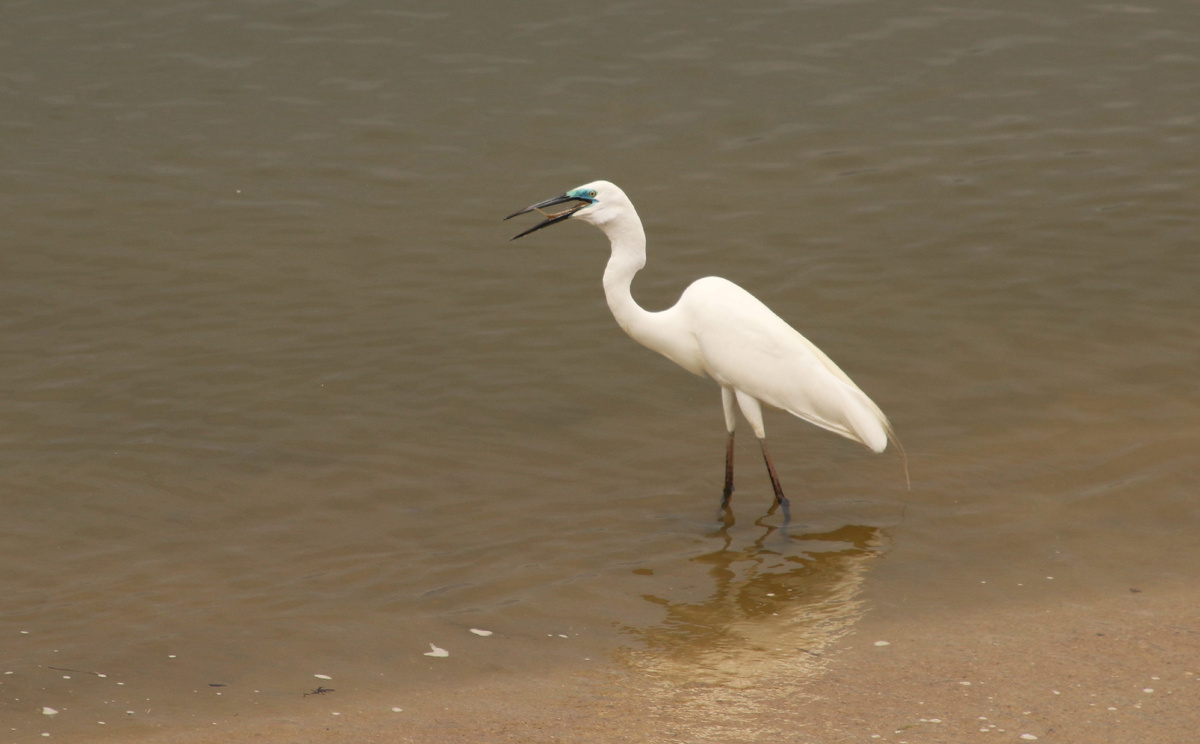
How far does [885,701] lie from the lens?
3908 millimetres

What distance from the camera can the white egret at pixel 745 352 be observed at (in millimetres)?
5742

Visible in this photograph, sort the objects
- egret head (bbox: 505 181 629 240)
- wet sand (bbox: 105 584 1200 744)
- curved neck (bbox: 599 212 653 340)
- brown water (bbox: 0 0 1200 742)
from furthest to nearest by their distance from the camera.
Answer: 1. curved neck (bbox: 599 212 653 340)
2. egret head (bbox: 505 181 629 240)
3. brown water (bbox: 0 0 1200 742)
4. wet sand (bbox: 105 584 1200 744)

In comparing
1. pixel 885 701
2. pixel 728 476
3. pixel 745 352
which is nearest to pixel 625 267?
pixel 745 352

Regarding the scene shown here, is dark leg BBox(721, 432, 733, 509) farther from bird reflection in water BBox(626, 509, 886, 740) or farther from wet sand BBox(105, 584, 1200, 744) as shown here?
wet sand BBox(105, 584, 1200, 744)

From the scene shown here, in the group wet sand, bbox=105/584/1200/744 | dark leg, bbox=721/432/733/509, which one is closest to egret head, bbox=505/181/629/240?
dark leg, bbox=721/432/733/509

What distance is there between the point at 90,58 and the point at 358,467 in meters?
7.35

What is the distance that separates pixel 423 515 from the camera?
573 cm

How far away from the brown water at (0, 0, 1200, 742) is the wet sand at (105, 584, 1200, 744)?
0.42ft

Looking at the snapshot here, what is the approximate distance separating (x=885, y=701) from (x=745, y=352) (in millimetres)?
2252

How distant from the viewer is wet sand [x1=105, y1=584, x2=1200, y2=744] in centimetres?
370

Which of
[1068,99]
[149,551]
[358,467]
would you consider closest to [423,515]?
[358,467]

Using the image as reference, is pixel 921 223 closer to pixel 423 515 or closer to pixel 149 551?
pixel 423 515

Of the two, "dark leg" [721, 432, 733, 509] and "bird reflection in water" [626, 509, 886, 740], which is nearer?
"bird reflection in water" [626, 509, 886, 740]

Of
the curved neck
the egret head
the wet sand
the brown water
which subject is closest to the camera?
the wet sand
